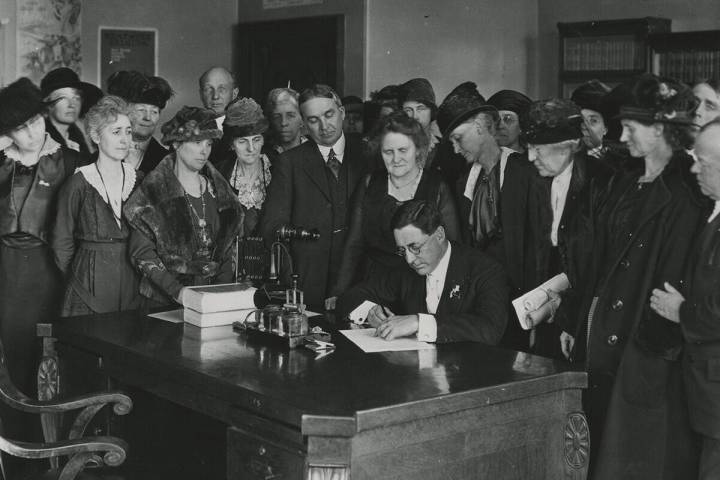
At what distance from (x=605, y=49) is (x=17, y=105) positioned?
5335mm

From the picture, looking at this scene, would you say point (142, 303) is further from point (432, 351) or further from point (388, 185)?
point (432, 351)

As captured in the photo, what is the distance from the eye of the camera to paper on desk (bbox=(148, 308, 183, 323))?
4.14 m

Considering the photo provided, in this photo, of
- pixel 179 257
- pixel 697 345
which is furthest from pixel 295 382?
pixel 179 257

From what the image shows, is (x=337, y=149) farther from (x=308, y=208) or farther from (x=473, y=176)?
(x=473, y=176)

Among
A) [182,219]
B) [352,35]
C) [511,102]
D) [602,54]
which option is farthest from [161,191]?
[602,54]

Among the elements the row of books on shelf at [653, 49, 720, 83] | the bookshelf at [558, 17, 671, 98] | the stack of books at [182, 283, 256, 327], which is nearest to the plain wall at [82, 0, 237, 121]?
the bookshelf at [558, 17, 671, 98]

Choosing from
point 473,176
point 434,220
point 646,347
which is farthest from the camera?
point 473,176

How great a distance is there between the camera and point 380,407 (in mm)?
2770

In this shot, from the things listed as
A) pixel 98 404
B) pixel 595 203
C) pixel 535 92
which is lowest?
pixel 98 404

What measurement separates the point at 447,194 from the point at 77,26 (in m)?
4.95

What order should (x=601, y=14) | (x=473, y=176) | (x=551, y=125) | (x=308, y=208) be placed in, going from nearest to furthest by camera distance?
(x=551, y=125) < (x=473, y=176) < (x=308, y=208) < (x=601, y=14)

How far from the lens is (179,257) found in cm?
466

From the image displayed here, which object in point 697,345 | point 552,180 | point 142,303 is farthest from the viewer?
point 142,303

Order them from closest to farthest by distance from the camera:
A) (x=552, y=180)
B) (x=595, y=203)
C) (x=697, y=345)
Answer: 1. (x=697, y=345)
2. (x=595, y=203)
3. (x=552, y=180)
